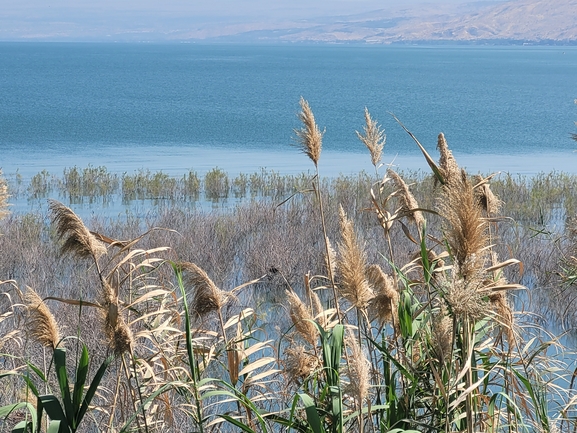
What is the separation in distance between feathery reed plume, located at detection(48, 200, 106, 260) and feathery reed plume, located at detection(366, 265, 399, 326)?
1023mm

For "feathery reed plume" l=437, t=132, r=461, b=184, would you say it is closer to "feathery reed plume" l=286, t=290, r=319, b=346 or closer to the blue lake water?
"feathery reed plume" l=286, t=290, r=319, b=346

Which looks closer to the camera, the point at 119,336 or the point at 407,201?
the point at 119,336

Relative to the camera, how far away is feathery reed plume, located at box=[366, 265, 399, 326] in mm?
2990

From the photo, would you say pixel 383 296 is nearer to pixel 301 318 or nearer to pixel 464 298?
pixel 301 318

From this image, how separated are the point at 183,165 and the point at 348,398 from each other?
20.9 metres

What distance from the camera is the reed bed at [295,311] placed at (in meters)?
2.42

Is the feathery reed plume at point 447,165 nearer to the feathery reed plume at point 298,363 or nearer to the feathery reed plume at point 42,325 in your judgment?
the feathery reed plume at point 298,363

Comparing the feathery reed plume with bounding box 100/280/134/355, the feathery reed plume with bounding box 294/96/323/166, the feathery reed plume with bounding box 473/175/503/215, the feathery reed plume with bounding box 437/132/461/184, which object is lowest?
the feathery reed plume with bounding box 100/280/134/355

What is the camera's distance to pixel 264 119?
135 feet

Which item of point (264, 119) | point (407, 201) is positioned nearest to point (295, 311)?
point (407, 201)

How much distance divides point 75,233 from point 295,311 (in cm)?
80

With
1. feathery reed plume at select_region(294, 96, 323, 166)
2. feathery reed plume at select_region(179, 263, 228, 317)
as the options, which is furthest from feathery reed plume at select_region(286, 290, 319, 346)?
feathery reed plume at select_region(294, 96, 323, 166)

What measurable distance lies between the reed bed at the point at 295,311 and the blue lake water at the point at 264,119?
301 cm

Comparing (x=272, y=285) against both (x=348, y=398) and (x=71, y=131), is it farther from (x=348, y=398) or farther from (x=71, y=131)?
(x=71, y=131)
